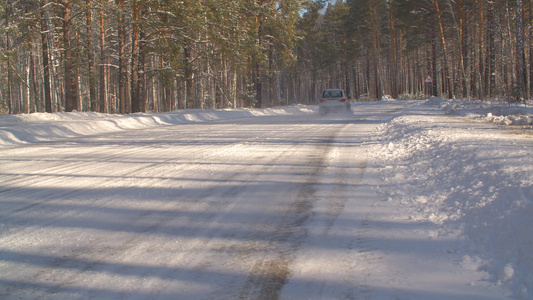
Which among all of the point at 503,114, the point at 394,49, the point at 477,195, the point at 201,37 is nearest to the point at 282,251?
the point at 477,195

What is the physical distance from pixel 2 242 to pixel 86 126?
44.1 ft

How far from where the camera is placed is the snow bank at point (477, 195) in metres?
3.31

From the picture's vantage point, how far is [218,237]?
4.13m

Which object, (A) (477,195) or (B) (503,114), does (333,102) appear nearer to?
(B) (503,114)

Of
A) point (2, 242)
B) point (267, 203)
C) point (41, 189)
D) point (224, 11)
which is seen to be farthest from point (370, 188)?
point (224, 11)

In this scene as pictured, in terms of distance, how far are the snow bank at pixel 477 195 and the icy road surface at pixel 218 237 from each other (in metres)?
0.17

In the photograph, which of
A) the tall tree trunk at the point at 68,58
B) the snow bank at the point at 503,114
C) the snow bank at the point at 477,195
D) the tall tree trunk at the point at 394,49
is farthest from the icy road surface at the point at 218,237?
the tall tree trunk at the point at 394,49

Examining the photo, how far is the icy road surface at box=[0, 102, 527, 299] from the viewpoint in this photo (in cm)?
307

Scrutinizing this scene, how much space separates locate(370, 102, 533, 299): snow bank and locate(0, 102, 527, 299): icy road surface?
17 cm

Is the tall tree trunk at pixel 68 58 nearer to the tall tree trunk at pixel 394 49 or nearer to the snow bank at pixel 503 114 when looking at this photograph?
the snow bank at pixel 503 114

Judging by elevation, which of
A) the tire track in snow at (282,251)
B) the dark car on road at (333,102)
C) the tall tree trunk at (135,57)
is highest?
the tall tree trunk at (135,57)

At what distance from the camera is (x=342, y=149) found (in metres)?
10.1

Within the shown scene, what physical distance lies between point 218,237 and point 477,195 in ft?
10.6

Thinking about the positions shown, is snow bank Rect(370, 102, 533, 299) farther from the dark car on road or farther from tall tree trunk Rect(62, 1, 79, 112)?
tall tree trunk Rect(62, 1, 79, 112)
